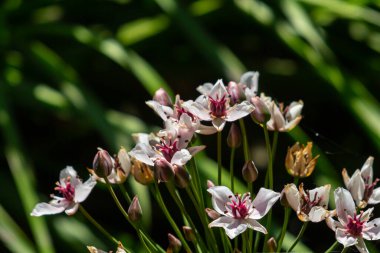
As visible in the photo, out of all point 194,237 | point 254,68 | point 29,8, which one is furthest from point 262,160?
point 194,237

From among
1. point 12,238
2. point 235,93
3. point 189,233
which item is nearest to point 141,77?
point 12,238

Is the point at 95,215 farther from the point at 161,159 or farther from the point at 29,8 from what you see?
the point at 161,159

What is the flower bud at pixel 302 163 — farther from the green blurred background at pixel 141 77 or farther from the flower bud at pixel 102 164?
the green blurred background at pixel 141 77

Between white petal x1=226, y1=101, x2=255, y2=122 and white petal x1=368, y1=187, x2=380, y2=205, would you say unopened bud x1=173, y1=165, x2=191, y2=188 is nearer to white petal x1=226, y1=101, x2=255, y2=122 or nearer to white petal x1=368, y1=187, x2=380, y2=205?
white petal x1=226, y1=101, x2=255, y2=122

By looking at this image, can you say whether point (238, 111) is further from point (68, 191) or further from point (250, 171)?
point (68, 191)

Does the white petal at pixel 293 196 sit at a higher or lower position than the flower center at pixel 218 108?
lower

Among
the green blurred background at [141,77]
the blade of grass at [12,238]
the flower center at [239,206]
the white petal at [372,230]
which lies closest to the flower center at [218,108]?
the flower center at [239,206]
